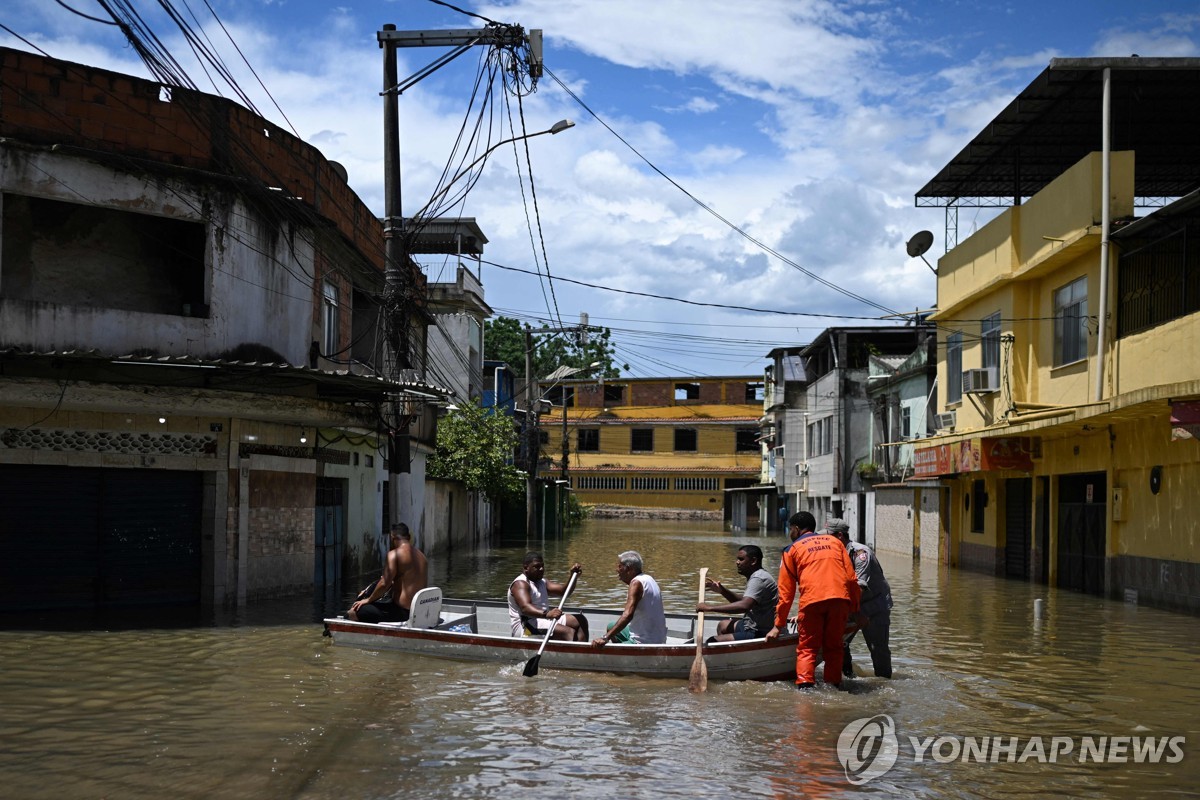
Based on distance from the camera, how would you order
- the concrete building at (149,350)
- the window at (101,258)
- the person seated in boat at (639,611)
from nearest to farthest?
the person seated in boat at (639,611) → the concrete building at (149,350) → the window at (101,258)

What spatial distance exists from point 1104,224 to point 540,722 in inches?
602

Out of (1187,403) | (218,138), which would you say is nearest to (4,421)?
(218,138)

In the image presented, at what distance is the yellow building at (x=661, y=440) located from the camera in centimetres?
7406

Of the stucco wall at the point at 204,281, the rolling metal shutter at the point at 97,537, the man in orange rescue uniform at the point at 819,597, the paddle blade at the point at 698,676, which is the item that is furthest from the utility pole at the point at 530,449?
the man in orange rescue uniform at the point at 819,597

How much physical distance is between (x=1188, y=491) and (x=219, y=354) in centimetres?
1559

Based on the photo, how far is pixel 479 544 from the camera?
138ft

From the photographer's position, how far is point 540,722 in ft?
33.4

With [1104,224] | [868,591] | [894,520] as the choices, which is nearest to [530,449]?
[894,520]

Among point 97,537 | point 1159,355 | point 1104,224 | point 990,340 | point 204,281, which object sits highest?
point 1104,224

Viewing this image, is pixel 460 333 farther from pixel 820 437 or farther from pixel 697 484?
pixel 697 484

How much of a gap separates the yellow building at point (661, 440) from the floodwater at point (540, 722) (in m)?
57.6

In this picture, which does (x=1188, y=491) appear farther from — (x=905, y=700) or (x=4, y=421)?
(x=4, y=421)

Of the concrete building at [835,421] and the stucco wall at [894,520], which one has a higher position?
the concrete building at [835,421]

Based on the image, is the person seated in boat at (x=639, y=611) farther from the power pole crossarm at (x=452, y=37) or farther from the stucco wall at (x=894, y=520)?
the stucco wall at (x=894, y=520)
